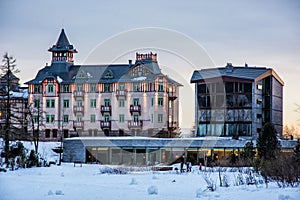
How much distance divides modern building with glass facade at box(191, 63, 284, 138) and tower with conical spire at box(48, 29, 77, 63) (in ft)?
66.4

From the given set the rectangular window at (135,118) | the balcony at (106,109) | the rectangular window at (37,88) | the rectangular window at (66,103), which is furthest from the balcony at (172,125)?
the rectangular window at (37,88)

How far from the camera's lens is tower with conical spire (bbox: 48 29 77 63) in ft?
258

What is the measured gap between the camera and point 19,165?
4531 cm

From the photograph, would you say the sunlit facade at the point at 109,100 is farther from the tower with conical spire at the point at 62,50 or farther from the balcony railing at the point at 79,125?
the tower with conical spire at the point at 62,50

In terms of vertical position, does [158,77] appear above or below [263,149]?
above

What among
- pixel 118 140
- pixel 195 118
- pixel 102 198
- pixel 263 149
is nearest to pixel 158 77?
pixel 195 118

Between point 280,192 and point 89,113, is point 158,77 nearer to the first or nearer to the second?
point 89,113

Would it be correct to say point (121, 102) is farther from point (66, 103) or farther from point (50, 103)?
point (50, 103)

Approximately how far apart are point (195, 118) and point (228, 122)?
382cm

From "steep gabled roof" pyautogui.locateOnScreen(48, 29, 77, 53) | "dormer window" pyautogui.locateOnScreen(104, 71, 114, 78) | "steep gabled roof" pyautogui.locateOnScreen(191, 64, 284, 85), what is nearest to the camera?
"steep gabled roof" pyautogui.locateOnScreen(191, 64, 284, 85)

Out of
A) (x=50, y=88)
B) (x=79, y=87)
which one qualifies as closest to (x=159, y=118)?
(x=79, y=87)

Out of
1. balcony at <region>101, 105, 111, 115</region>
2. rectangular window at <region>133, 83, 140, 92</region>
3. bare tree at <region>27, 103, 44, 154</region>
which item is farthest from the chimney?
bare tree at <region>27, 103, 44, 154</region>

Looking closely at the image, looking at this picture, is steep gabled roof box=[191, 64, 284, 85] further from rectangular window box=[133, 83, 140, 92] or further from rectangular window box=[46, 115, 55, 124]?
rectangular window box=[46, 115, 55, 124]

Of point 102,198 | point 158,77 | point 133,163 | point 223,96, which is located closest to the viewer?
point 102,198
